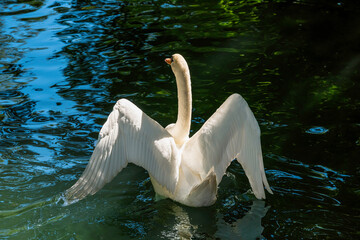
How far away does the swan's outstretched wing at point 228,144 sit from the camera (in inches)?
200

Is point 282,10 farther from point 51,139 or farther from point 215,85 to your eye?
point 51,139

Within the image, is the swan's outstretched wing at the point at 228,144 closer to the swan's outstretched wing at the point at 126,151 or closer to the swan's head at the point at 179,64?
the swan's outstretched wing at the point at 126,151

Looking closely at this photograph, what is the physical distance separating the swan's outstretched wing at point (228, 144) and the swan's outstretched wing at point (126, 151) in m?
0.28

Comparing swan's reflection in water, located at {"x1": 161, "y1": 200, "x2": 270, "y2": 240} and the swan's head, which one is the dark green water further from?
the swan's head

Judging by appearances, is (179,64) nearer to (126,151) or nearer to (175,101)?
(126,151)

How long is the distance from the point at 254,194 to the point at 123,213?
1.36 metres

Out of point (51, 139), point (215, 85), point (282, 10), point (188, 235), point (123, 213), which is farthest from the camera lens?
point (282, 10)

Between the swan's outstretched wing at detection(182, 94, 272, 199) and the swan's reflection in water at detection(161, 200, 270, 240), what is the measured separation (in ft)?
0.78

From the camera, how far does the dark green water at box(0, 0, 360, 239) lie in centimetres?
523

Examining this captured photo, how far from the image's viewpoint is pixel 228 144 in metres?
5.25

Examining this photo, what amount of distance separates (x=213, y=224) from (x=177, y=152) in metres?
0.79

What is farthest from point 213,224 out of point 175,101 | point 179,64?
point 175,101

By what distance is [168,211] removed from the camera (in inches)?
213

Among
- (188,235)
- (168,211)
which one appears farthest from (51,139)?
(188,235)
